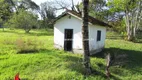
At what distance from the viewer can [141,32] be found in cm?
4341

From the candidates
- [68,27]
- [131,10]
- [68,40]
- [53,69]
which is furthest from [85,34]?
[131,10]

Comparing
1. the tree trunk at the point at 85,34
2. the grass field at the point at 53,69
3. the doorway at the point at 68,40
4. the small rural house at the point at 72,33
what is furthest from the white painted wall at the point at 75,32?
the tree trunk at the point at 85,34

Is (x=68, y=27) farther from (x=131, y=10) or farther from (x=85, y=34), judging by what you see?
(x=131, y=10)

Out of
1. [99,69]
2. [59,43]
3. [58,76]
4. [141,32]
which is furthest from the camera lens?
[141,32]

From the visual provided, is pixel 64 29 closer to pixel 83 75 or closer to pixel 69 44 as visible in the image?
pixel 69 44

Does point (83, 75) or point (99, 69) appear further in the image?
point (99, 69)

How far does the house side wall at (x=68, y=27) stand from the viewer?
15.3 m

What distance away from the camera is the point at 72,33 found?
1573 cm

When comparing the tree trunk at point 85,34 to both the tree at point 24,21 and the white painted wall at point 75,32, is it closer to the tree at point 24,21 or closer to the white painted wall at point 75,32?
the white painted wall at point 75,32

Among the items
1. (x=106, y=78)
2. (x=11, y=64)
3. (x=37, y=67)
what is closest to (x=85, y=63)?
(x=106, y=78)

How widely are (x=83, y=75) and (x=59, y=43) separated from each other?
677 centimetres

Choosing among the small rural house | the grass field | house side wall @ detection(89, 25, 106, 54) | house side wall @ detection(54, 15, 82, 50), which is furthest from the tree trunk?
house side wall @ detection(89, 25, 106, 54)

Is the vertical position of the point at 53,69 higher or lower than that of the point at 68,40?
lower

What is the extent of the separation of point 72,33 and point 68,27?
0.63 metres
